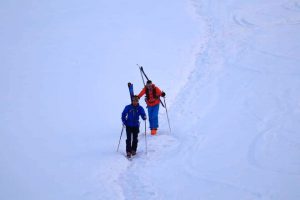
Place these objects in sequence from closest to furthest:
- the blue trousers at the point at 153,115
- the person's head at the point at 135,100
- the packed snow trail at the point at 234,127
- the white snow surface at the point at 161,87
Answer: the packed snow trail at the point at 234,127, the white snow surface at the point at 161,87, the person's head at the point at 135,100, the blue trousers at the point at 153,115

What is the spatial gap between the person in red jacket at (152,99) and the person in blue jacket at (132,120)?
4.32 ft

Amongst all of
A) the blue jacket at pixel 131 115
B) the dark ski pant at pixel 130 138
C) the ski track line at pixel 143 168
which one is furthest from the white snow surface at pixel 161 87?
the blue jacket at pixel 131 115

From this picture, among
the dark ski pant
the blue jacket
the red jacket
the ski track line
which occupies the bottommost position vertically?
the ski track line

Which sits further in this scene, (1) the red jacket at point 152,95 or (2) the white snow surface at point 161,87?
(1) the red jacket at point 152,95

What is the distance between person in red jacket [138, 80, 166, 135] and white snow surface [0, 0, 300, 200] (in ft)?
1.17

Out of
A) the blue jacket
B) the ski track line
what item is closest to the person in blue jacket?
the blue jacket

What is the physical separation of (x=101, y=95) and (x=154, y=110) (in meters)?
3.88

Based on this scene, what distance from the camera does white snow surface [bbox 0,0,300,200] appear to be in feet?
30.3

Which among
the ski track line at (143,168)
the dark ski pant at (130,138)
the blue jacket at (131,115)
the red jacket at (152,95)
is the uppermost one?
the red jacket at (152,95)

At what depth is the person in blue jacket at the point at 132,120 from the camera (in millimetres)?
10273

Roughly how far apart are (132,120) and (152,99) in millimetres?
1630

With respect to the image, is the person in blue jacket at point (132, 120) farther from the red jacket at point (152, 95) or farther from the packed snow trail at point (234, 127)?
the red jacket at point (152, 95)

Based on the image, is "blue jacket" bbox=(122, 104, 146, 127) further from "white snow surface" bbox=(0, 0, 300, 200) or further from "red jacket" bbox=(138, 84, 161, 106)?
"red jacket" bbox=(138, 84, 161, 106)

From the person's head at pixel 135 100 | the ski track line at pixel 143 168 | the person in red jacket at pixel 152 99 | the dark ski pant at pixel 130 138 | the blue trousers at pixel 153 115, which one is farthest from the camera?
the blue trousers at pixel 153 115
